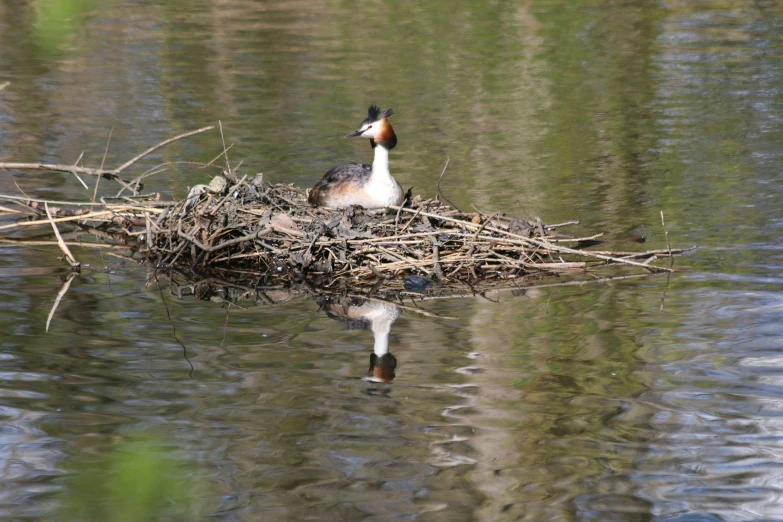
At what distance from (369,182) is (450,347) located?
2.26 metres

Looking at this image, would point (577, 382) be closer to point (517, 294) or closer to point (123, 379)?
point (517, 294)

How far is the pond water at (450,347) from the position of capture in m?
4.75

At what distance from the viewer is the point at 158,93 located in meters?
15.4

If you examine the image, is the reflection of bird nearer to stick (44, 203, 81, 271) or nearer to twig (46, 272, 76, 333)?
twig (46, 272, 76, 333)

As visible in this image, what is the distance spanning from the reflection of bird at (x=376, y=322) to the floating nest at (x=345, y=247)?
356mm

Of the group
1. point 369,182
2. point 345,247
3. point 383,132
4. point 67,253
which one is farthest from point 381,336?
point 67,253

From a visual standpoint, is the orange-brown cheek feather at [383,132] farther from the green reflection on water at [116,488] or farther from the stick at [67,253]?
the green reflection on water at [116,488]

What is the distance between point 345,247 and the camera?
7852 millimetres

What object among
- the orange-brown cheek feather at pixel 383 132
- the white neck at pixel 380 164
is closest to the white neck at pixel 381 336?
the white neck at pixel 380 164

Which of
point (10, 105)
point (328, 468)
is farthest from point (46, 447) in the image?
point (10, 105)

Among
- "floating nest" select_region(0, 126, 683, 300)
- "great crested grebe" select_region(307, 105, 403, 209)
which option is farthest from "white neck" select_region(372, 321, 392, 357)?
"great crested grebe" select_region(307, 105, 403, 209)

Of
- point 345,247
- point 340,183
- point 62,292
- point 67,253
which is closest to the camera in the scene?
point 62,292

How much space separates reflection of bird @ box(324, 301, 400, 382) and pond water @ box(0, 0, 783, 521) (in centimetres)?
8

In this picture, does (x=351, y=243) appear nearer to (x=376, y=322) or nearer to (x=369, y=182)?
(x=369, y=182)
